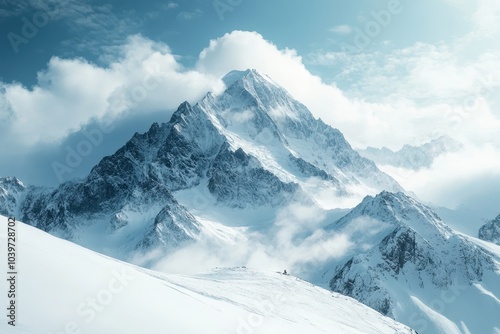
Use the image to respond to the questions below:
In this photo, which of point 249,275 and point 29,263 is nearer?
point 29,263

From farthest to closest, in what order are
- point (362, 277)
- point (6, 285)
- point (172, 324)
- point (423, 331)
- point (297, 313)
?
point (362, 277)
point (423, 331)
point (297, 313)
point (172, 324)
point (6, 285)

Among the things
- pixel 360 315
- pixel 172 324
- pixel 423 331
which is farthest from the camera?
pixel 423 331

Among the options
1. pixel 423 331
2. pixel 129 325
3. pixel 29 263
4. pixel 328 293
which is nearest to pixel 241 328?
pixel 129 325

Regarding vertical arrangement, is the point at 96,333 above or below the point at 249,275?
below

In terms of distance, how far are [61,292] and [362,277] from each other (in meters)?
193

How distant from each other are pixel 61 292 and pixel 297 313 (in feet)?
96.2

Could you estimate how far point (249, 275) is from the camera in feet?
202

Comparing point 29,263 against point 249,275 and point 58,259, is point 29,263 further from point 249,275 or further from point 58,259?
point 249,275

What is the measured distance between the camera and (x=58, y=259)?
19141 mm

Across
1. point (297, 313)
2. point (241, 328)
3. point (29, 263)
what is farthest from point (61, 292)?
point (297, 313)

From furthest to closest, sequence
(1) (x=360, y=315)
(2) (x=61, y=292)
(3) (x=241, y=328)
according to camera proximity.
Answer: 1. (1) (x=360, y=315)
2. (3) (x=241, y=328)
3. (2) (x=61, y=292)

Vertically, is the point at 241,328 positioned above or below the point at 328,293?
below

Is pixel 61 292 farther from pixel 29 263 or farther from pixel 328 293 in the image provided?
pixel 328 293

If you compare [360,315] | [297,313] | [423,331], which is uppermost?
[423,331]
